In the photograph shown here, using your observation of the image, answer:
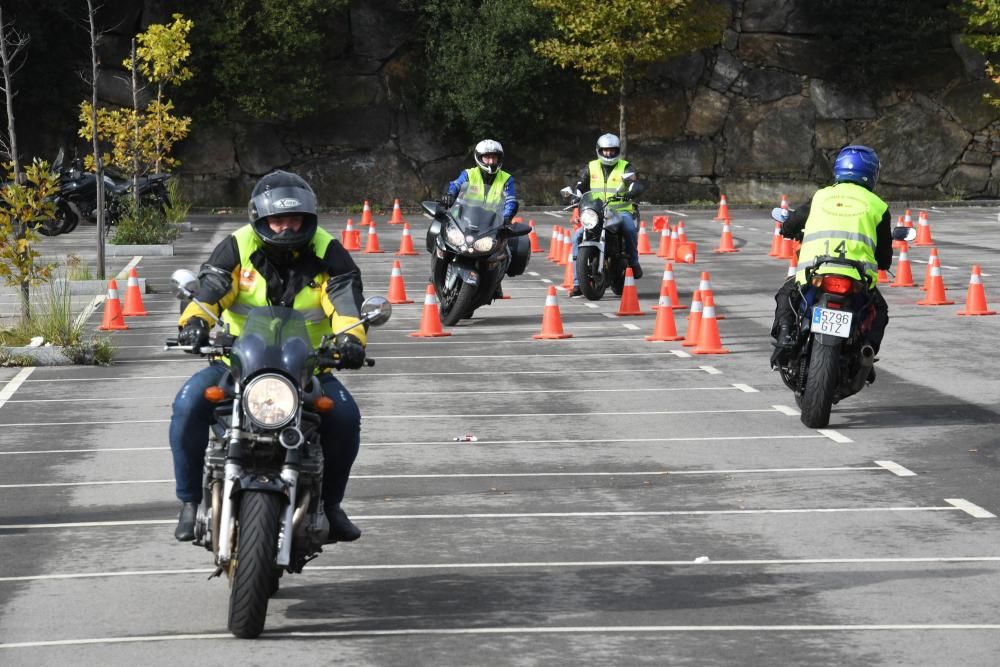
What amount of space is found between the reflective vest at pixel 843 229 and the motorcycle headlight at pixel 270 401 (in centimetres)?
639

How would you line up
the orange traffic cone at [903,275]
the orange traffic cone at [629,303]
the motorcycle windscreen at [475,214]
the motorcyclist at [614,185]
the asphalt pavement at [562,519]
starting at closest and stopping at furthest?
the asphalt pavement at [562,519] < the motorcycle windscreen at [475,214] < the orange traffic cone at [629,303] < the motorcyclist at [614,185] < the orange traffic cone at [903,275]

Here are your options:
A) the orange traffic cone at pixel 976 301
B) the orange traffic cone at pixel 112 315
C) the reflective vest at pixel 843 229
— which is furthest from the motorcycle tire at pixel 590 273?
the reflective vest at pixel 843 229

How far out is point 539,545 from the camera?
9.15m

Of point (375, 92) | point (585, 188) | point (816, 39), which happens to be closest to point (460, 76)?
point (375, 92)

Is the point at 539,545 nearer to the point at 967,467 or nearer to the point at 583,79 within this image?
the point at 967,467

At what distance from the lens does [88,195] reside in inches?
1426

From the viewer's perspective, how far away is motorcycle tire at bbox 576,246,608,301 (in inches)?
862

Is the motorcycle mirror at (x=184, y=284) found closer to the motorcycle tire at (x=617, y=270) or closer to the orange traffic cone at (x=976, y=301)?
the orange traffic cone at (x=976, y=301)

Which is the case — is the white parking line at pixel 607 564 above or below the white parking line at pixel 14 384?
above

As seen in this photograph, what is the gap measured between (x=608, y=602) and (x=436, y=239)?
11773 millimetres

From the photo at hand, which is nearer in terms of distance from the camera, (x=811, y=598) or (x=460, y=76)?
(x=811, y=598)

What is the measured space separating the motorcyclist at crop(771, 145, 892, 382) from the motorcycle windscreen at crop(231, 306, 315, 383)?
6.14m

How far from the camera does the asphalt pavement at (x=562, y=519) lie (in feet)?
24.2

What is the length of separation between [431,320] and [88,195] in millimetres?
18794
